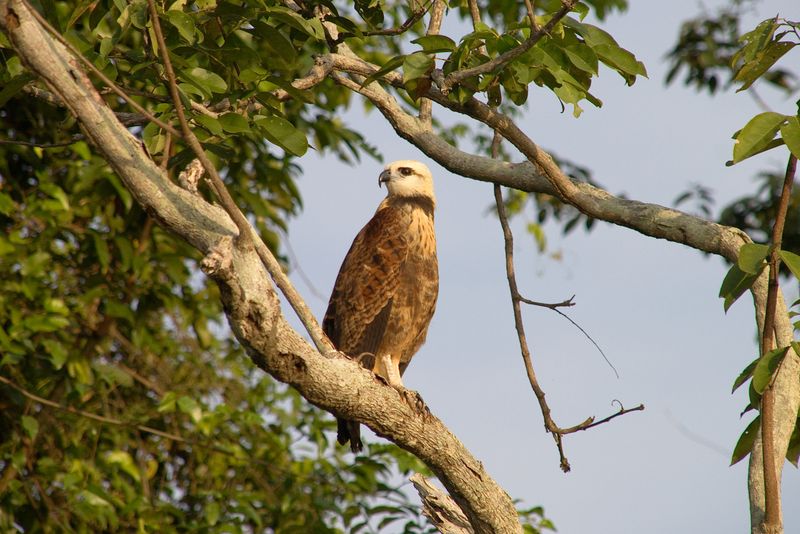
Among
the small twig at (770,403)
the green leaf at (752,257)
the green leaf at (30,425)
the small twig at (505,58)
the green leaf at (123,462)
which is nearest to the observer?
the green leaf at (752,257)

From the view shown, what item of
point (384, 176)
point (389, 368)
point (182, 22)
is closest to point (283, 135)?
point (182, 22)

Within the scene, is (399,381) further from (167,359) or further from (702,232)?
(702,232)

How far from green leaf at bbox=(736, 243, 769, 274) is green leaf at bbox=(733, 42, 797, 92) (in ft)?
1.62

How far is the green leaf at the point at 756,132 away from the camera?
247 cm

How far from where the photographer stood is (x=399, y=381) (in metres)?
5.10

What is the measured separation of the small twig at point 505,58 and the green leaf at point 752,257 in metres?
0.81

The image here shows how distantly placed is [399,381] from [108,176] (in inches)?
76.9

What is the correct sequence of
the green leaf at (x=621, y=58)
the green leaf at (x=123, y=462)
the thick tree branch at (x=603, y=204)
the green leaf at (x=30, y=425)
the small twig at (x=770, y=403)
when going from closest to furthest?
1. the small twig at (x=770, y=403)
2. the green leaf at (x=621, y=58)
3. the thick tree branch at (x=603, y=204)
4. the green leaf at (x=30, y=425)
5. the green leaf at (x=123, y=462)

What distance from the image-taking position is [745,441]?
2957 mm

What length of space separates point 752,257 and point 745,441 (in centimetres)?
71

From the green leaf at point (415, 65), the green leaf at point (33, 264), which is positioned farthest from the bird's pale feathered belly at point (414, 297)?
the green leaf at point (415, 65)

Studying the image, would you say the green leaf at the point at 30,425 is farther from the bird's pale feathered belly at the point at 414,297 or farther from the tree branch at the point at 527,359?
the tree branch at the point at 527,359

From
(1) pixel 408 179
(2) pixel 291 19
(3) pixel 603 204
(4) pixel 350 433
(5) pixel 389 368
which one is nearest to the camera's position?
(2) pixel 291 19

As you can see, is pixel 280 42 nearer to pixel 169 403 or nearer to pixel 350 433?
pixel 350 433
